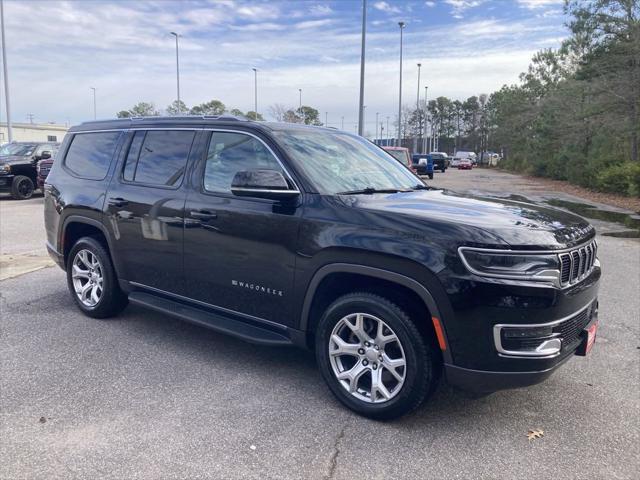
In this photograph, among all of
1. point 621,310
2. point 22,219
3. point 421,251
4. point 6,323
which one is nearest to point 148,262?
point 6,323

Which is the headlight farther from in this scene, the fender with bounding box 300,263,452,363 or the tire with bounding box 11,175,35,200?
the tire with bounding box 11,175,35,200

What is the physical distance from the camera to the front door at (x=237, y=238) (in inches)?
147

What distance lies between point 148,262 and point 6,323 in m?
1.72

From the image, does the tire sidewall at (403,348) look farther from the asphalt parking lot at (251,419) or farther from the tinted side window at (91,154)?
the tinted side window at (91,154)

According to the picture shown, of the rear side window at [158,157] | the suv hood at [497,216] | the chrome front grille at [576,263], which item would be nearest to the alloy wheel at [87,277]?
the rear side window at [158,157]

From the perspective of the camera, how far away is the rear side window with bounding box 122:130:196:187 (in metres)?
4.46

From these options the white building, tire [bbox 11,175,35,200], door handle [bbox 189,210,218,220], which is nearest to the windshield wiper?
door handle [bbox 189,210,218,220]

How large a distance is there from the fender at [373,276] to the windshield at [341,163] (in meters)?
0.56

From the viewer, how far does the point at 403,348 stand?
3.24 metres

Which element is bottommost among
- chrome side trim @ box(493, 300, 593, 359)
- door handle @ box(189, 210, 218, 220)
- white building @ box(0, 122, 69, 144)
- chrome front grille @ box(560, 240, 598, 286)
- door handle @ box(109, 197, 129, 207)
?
chrome side trim @ box(493, 300, 593, 359)

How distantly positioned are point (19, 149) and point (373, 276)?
59.2 feet

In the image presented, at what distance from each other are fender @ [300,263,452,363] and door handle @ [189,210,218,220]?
3.35ft

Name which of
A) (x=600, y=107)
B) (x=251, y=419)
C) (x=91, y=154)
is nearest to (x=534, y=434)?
(x=251, y=419)

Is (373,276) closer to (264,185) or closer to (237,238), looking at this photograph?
(264,185)
